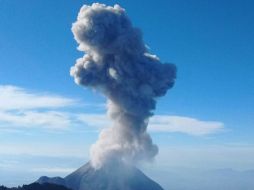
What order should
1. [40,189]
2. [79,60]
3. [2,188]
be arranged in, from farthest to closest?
[79,60] → [40,189] → [2,188]

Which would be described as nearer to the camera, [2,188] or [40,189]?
[2,188]

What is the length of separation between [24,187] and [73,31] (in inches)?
2265

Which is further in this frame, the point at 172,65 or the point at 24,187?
the point at 172,65

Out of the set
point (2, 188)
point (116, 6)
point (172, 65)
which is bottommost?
point (2, 188)

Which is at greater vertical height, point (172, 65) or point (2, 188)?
point (172, 65)

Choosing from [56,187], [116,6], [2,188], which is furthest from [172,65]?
[2,188]

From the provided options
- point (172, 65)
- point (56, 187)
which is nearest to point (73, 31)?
point (172, 65)

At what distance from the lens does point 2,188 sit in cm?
15725

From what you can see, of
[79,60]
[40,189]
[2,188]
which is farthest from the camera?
[79,60]

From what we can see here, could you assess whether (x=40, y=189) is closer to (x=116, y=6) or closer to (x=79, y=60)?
(x=79, y=60)

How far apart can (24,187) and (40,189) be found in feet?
18.0

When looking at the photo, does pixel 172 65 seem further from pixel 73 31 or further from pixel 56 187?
pixel 56 187

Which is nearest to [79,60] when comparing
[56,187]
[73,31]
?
[73,31]

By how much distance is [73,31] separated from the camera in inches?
6919
